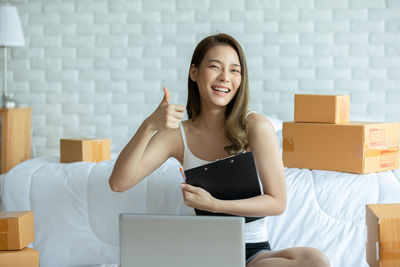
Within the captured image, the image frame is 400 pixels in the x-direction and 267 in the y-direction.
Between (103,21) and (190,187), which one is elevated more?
(103,21)

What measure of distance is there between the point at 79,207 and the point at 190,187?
0.94 meters

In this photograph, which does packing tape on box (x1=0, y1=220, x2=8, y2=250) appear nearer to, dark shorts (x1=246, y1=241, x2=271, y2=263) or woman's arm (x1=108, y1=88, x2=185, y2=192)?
woman's arm (x1=108, y1=88, x2=185, y2=192)

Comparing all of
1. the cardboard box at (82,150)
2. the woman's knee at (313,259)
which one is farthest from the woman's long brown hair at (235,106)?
the cardboard box at (82,150)

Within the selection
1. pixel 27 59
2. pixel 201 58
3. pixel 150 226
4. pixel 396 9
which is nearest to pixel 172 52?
pixel 27 59

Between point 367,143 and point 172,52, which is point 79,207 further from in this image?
point 172,52

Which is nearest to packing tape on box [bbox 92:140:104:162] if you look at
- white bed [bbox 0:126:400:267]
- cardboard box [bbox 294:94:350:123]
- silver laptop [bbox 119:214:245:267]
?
white bed [bbox 0:126:400:267]

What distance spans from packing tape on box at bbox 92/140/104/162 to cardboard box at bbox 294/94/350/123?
1.08 metres

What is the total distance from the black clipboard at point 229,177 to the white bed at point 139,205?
58cm

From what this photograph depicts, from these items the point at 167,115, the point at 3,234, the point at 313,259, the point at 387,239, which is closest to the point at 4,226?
the point at 3,234

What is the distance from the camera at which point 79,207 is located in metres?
2.43

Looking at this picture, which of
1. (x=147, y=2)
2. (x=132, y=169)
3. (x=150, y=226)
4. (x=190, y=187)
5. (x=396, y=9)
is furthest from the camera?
(x=147, y=2)

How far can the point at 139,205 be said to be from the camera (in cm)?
238

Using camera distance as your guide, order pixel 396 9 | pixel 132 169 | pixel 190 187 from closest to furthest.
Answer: pixel 190 187
pixel 132 169
pixel 396 9

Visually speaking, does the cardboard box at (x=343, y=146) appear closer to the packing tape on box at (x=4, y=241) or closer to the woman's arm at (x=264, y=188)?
the woman's arm at (x=264, y=188)
